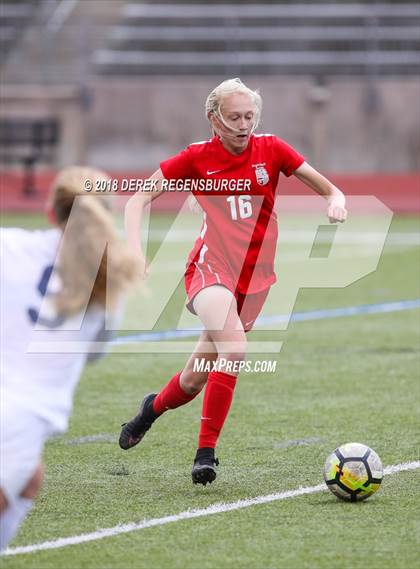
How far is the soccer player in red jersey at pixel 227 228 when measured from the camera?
5.60 m

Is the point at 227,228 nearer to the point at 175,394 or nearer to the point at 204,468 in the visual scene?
the point at 175,394

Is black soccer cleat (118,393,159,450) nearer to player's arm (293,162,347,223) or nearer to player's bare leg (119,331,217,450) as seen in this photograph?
player's bare leg (119,331,217,450)

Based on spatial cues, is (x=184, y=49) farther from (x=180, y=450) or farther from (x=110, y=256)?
(x=110, y=256)

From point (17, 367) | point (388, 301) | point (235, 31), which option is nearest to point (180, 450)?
point (17, 367)

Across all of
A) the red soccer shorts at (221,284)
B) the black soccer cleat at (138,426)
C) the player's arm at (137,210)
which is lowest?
the black soccer cleat at (138,426)

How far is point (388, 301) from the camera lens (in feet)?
39.7

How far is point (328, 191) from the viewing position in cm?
573

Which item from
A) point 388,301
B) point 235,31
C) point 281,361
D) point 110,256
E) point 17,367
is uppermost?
point 235,31

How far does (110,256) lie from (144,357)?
5.91 meters

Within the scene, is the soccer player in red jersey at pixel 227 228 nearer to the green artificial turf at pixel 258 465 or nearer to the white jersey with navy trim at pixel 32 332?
the green artificial turf at pixel 258 465

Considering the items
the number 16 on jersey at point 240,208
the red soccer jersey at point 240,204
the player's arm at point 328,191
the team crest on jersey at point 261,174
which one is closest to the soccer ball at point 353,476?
the red soccer jersey at point 240,204

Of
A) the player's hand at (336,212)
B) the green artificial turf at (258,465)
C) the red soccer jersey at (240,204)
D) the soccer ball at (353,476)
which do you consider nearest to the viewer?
the green artificial turf at (258,465)

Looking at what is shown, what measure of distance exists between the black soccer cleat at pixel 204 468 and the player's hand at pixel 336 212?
1248 millimetres

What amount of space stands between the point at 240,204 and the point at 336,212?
0.60m
